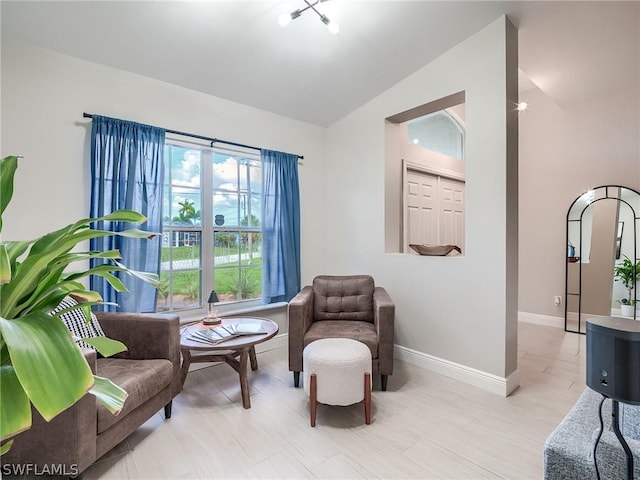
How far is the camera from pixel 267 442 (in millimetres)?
1804

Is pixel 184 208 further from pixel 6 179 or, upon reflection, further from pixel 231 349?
pixel 6 179

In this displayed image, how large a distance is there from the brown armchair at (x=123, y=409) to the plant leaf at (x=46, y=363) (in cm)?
102

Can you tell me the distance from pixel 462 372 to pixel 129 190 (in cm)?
302

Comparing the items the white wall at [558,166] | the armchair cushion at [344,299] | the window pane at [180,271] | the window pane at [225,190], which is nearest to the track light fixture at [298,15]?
the window pane at [225,190]

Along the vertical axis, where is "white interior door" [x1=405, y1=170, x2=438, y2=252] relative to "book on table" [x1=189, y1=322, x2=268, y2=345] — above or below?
above

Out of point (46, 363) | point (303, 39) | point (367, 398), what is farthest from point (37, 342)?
point (303, 39)

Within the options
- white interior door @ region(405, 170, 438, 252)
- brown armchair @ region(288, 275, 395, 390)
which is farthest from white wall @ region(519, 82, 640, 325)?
brown armchair @ region(288, 275, 395, 390)

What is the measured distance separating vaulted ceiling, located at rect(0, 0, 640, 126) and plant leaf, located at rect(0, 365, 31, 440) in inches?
88.2

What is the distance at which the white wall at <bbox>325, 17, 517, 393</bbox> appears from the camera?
2.39 m

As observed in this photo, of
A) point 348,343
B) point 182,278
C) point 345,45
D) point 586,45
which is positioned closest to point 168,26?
point 345,45

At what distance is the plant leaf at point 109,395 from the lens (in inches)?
33.2

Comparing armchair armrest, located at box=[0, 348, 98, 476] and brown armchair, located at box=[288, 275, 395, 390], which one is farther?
brown armchair, located at box=[288, 275, 395, 390]

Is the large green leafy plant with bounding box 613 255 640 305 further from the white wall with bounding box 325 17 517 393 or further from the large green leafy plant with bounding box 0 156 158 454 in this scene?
the large green leafy plant with bounding box 0 156 158 454

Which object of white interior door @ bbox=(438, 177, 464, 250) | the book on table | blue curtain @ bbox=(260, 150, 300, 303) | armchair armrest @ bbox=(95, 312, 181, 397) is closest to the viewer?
armchair armrest @ bbox=(95, 312, 181, 397)
